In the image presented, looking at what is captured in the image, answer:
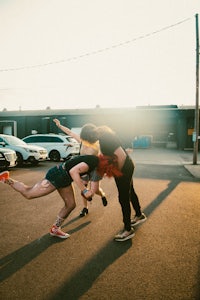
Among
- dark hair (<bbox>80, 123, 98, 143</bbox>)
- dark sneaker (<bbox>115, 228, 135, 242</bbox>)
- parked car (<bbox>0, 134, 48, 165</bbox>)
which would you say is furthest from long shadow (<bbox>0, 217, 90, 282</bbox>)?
parked car (<bbox>0, 134, 48, 165</bbox>)

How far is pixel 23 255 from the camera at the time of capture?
371cm

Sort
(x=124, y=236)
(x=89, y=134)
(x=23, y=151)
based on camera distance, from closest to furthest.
A: (x=89, y=134) → (x=124, y=236) → (x=23, y=151)

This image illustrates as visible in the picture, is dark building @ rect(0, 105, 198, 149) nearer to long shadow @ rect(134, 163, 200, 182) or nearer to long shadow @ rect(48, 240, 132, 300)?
long shadow @ rect(134, 163, 200, 182)

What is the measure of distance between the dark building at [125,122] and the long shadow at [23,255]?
27.8 metres

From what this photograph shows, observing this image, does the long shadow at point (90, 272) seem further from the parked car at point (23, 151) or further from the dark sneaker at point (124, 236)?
the parked car at point (23, 151)

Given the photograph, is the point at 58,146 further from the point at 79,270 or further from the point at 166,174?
the point at 79,270

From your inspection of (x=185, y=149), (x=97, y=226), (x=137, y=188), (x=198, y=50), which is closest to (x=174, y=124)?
(x=185, y=149)

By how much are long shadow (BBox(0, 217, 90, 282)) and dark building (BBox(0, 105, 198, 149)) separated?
27.8 m

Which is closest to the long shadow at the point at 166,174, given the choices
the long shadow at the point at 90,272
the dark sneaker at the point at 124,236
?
the dark sneaker at the point at 124,236

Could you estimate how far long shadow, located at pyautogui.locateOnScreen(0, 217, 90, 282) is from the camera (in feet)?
10.8

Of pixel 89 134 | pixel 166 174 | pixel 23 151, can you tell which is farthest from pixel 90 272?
pixel 23 151

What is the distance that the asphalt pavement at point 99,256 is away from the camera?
2863 mm

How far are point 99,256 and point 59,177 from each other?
1260 mm

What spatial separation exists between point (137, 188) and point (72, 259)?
17.7ft
